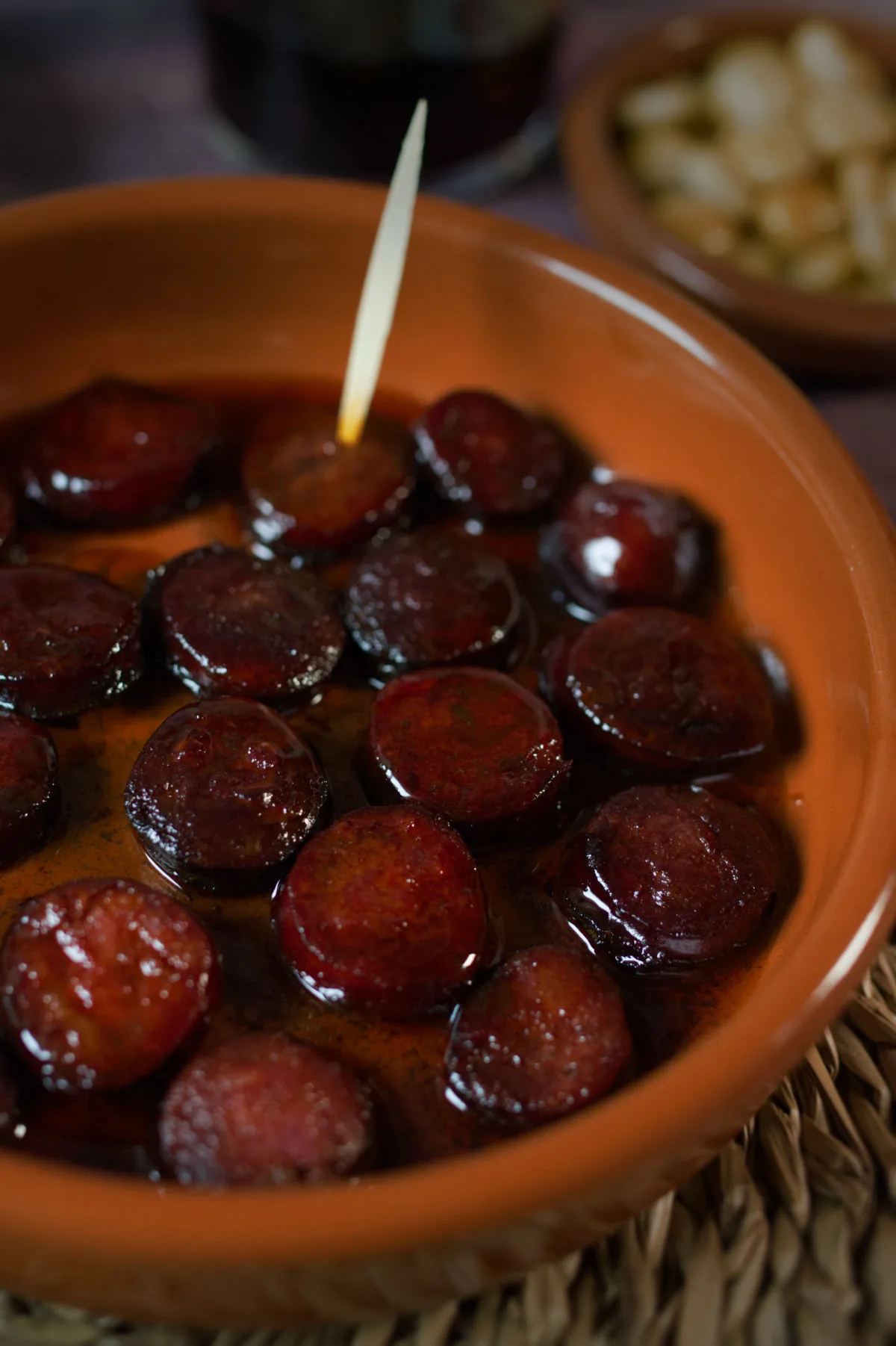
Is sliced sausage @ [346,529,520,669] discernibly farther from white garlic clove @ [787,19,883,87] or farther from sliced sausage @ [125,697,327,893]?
white garlic clove @ [787,19,883,87]

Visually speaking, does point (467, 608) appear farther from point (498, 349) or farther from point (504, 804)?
point (498, 349)

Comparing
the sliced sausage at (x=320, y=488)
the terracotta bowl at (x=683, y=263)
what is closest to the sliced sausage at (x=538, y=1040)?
the sliced sausage at (x=320, y=488)

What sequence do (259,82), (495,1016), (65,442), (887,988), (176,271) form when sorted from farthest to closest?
(259,82) → (176,271) → (65,442) → (887,988) → (495,1016)

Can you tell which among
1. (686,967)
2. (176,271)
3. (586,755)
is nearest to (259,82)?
(176,271)

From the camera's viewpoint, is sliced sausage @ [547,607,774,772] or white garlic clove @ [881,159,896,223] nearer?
sliced sausage @ [547,607,774,772]

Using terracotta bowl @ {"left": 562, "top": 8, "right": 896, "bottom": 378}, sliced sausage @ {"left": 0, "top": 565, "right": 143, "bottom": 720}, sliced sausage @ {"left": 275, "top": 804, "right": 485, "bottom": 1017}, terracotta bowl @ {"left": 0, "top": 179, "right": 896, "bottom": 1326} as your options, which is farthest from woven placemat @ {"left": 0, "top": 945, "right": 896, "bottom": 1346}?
terracotta bowl @ {"left": 562, "top": 8, "right": 896, "bottom": 378}

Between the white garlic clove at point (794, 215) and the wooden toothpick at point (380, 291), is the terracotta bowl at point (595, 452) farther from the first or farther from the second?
the white garlic clove at point (794, 215)

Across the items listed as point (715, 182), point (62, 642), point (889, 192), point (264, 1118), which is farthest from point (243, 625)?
point (889, 192)
